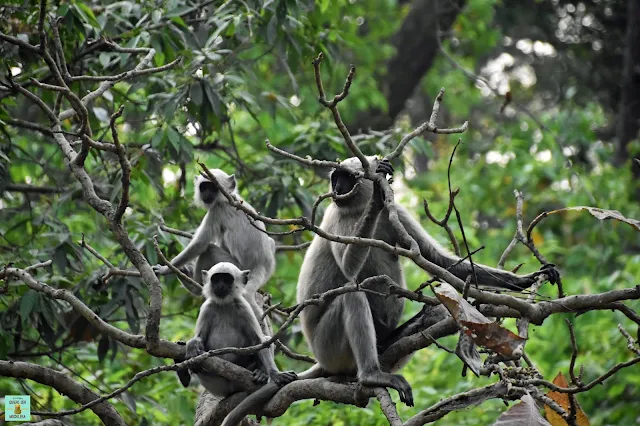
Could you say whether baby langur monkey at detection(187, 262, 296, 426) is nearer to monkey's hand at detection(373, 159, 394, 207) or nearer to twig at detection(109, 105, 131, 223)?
monkey's hand at detection(373, 159, 394, 207)

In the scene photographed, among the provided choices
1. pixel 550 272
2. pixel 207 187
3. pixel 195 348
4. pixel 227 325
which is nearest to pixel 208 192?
pixel 207 187

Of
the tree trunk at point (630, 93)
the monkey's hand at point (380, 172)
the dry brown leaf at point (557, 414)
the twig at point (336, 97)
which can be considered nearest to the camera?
the twig at point (336, 97)

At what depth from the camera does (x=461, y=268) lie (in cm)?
481

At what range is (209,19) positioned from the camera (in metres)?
6.44

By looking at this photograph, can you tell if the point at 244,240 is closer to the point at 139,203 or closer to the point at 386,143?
the point at 139,203

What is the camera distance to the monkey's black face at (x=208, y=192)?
21.7ft

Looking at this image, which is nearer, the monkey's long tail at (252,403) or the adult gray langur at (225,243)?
the monkey's long tail at (252,403)

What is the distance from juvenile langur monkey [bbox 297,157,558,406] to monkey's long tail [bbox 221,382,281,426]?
43cm

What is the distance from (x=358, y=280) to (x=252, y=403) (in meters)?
0.86

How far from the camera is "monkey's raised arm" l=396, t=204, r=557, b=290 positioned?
4332mm

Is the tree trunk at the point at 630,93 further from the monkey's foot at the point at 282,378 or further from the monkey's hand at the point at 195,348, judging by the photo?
the monkey's hand at the point at 195,348

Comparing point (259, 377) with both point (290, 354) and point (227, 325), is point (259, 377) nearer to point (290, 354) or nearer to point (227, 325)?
point (290, 354)

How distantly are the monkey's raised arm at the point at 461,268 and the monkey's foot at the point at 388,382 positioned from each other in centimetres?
68

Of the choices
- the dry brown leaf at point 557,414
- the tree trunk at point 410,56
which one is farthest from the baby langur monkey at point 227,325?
the tree trunk at point 410,56
